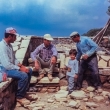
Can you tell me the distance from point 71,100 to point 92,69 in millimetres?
1424

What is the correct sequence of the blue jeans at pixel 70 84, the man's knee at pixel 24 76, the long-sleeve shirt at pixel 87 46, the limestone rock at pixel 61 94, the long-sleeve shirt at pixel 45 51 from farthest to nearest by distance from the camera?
the long-sleeve shirt at pixel 45 51 < the long-sleeve shirt at pixel 87 46 < the blue jeans at pixel 70 84 < the limestone rock at pixel 61 94 < the man's knee at pixel 24 76

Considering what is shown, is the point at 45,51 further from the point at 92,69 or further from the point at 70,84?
the point at 92,69

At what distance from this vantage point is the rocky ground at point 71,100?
5.99 metres

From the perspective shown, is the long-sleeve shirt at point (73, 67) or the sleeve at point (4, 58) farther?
the long-sleeve shirt at point (73, 67)

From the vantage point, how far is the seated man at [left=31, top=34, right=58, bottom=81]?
24.2ft

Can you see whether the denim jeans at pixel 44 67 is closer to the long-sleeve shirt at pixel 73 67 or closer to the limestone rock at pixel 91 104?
the long-sleeve shirt at pixel 73 67

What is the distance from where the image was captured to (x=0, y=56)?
565cm

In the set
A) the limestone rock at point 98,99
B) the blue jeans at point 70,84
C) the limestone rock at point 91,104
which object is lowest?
the limestone rock at point 91,104

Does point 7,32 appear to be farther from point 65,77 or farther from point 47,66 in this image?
point 65,77

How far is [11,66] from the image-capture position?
580cm

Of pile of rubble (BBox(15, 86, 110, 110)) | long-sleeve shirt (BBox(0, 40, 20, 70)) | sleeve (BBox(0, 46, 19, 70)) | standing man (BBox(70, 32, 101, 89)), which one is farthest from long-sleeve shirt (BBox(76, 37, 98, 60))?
sleeve (BBox(0, 46, 19, 70))

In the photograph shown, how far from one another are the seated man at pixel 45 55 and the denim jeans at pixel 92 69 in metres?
0.90

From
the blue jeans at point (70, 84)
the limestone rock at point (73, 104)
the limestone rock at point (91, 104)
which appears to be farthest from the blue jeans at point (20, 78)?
the limestone rock at point (91, 104)

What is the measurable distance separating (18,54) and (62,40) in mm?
12320
